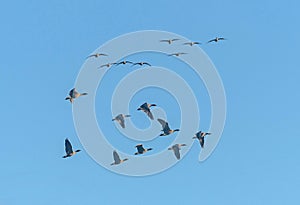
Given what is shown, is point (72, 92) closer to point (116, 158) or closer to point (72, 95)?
point (72, 95)

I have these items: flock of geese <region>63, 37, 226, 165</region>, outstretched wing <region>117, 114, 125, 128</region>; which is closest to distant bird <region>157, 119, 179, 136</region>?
flock of geese <region>63, 37, 226, 165</region>

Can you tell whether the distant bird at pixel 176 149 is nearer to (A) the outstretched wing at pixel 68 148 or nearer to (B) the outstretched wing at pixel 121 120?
(B) the outstretched wing at pixel 121 120

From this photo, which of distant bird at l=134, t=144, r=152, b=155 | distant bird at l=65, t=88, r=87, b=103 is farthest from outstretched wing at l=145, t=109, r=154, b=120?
distant bird at l=65, t=88, r=87, b=103

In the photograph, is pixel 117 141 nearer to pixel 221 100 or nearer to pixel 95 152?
pixel 95 152

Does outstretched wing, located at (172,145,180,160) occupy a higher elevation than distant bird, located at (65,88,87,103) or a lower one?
lower

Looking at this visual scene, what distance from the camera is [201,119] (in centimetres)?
159

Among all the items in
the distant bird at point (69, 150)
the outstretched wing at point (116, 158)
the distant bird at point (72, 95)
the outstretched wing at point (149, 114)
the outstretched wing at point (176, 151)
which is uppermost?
the distant bird at point (72, 95)

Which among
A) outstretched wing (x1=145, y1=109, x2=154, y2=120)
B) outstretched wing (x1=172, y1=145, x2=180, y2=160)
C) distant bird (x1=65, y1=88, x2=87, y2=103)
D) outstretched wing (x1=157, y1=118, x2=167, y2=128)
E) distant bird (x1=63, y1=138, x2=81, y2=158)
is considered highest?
distant bird (x1=65, y1=88, x2=87, y2=103)

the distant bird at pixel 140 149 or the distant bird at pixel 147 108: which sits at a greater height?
the distant bird at pixel 147 108

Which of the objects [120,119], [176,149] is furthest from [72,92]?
[176,149]

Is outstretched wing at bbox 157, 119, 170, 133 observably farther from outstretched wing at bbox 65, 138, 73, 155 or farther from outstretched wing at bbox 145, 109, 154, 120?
outstretched wing at bbox 65, 138, 73, 155

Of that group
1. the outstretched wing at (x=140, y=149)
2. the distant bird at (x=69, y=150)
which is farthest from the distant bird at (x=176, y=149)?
the distant bird at (x=69, y=150)

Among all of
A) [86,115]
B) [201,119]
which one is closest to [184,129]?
[201,119]

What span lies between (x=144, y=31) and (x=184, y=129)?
0.38 meters
